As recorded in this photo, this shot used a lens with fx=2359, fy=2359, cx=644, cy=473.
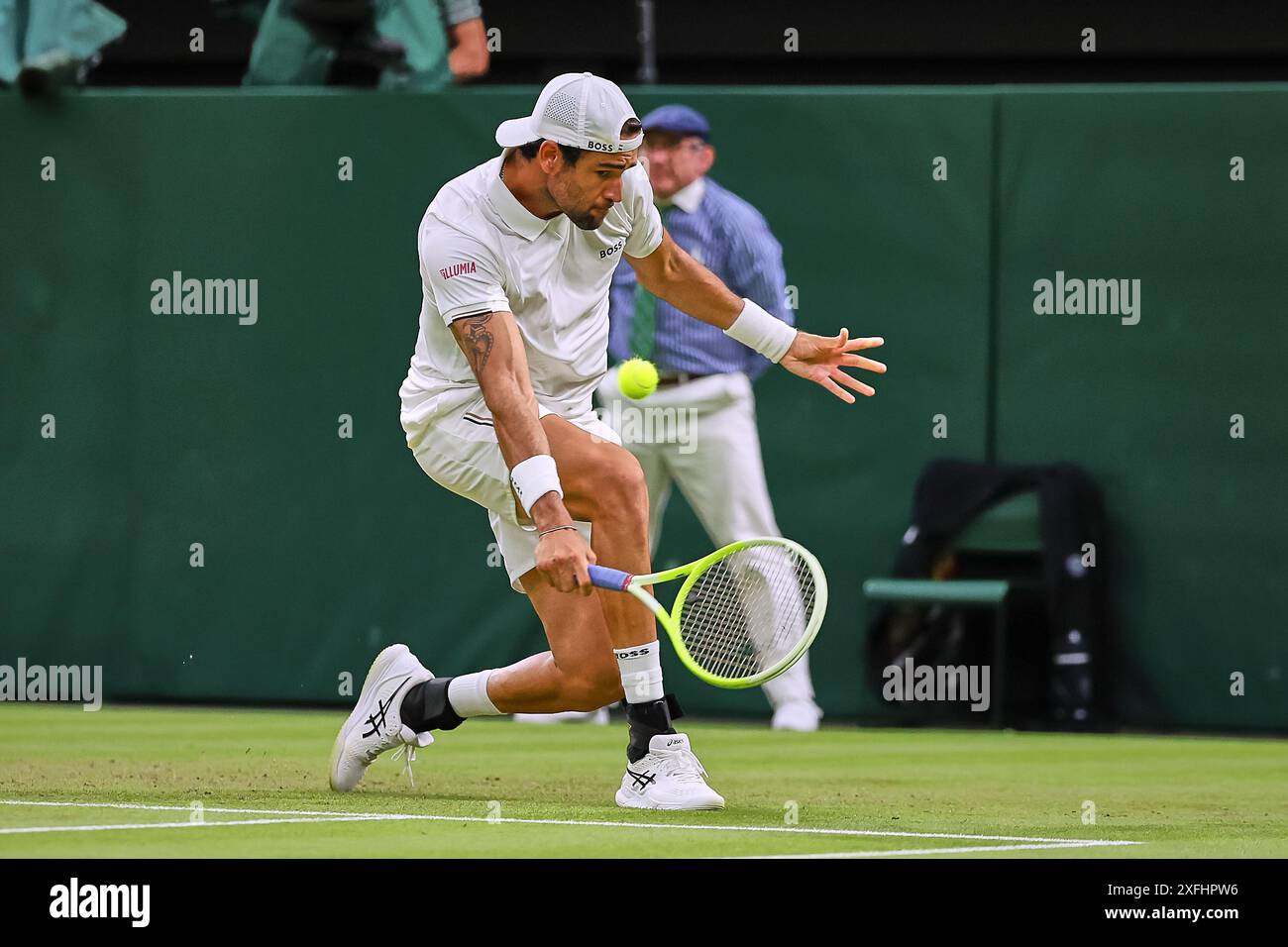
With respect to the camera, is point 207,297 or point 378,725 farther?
point 207,297

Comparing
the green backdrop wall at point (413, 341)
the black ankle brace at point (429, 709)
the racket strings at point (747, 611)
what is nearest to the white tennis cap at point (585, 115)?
the racket strings at point (747, 611)

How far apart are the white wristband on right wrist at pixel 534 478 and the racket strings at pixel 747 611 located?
0.57 metres

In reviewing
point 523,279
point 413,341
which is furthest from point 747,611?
point 413,341

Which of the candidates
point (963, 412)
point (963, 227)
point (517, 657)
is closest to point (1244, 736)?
point (963, 412)

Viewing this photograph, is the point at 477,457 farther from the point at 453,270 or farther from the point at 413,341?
the point at 413,341

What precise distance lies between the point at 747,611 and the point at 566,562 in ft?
2.69

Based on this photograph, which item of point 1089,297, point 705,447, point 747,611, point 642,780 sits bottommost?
point 642,780

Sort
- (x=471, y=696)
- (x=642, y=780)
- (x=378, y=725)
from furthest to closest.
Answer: (x=378, y=725)
(x=471, y=696)
(x=642, y=780)

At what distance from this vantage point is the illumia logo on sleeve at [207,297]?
32.7ft

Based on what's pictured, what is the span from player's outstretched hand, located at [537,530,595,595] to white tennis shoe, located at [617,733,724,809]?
73 cm

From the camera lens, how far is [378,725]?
21.5 feet

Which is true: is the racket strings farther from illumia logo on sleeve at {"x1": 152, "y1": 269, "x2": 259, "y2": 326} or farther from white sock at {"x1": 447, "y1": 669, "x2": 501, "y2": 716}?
illumia logo on sleeve at {"x1": 152, "y1": 269, "x2": 259, "y2": 326}

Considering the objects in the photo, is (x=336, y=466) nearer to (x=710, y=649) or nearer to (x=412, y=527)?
(x=412, y=527)

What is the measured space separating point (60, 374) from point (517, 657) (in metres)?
2.31
